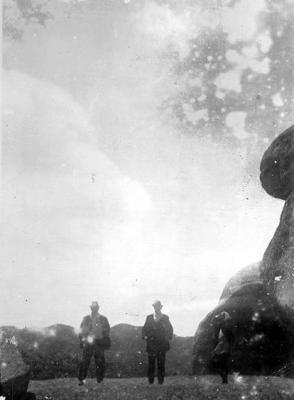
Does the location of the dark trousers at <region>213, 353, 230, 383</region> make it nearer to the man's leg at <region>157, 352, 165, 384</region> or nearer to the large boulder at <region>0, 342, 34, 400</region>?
the man's leg at <region>157, 352, 165, 384</region>

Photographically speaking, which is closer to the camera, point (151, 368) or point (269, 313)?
point (151, 368)

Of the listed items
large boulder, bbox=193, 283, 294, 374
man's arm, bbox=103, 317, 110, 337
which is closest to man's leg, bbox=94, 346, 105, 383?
man's arm, bbox=103, 317, 110, 337

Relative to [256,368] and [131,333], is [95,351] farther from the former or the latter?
[256,368]

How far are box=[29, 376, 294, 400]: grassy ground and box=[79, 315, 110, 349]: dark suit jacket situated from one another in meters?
1.07

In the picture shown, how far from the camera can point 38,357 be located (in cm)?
1214

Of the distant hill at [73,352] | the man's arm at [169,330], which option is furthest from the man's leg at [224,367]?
the distant hill at [73,352]

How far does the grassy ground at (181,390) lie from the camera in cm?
882

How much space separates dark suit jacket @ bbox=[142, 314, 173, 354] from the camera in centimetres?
1012

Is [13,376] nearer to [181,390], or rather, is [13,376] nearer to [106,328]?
[106,328]

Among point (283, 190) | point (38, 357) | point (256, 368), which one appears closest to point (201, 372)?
point (256, 368)

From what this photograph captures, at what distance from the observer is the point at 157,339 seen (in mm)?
10156

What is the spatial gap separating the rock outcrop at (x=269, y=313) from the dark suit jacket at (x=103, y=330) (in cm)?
395

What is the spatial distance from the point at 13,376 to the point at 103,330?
2.48 m

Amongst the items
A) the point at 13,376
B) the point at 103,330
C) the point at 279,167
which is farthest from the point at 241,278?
the point at 13,376
